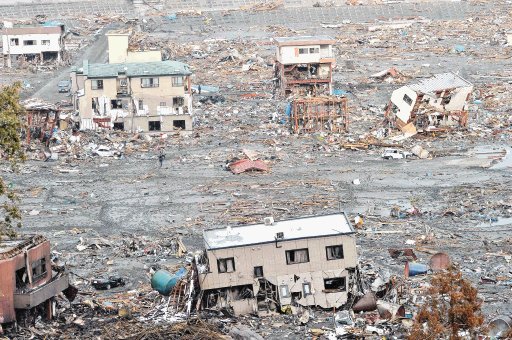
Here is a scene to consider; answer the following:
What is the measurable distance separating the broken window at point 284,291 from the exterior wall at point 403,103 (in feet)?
76.7

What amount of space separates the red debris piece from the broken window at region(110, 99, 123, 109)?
8598 mm

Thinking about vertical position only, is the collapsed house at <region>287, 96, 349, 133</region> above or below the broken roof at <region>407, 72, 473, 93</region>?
below

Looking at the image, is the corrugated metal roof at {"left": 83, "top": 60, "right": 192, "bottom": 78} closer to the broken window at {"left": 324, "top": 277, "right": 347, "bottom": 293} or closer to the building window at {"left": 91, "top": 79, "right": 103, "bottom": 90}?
the building window at {"left": 91, "top": 79, "right": 103, "bottom": 90}

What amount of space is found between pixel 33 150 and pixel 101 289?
18.4 metres

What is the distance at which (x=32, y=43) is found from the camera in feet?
240

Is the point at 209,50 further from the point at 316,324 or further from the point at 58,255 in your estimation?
the point at 316,324

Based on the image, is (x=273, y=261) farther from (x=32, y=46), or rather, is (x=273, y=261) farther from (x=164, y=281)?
(x=32, y=46)

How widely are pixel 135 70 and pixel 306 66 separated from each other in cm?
1152

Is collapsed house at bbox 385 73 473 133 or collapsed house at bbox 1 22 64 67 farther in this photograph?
collapsed house at bbox 1 22 64 67

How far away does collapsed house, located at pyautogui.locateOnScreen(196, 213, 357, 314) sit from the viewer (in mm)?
28891

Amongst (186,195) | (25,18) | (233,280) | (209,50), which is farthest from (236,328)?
(25,18)

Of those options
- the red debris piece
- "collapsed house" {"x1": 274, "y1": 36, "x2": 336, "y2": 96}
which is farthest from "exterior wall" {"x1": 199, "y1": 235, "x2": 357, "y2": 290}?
"collapsed house" {"x1": 274, "y1": 36, "x2": 336, "y2": 96}

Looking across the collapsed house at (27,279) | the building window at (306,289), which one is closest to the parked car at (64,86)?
the collapsed house at (27,279)

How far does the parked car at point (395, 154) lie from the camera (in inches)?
1844
